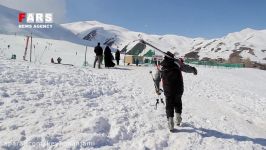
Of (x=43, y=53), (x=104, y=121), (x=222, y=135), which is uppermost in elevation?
(x=43, y=53)

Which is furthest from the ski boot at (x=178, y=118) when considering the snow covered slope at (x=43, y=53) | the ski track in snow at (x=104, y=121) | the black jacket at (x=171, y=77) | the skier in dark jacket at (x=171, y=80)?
the snow covered slope at (x=43, y=53)

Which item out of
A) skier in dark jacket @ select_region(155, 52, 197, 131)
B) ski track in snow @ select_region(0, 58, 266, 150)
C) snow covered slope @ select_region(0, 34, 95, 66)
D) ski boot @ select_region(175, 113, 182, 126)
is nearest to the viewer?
ski track in snow @ select_region(0, 58, 266, 150)

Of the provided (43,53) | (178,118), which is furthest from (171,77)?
(43,53)

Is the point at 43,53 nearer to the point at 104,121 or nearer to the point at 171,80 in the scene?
the point at 104,121

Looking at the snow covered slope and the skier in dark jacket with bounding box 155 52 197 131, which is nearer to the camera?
the skier in dark jacket with bounding box 155 52 197 131

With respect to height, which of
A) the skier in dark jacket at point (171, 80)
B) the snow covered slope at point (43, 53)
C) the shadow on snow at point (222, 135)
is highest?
the snow covered slope at point (43, 53)

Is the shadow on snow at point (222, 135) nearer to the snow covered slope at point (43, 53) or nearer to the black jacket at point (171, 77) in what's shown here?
the black jacket at point (171, 77)

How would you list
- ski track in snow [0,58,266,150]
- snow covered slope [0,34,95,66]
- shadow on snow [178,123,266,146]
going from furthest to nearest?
snow covered slope [0,34,95,66] → shadow on snow [178,123,266,146] → ski track in snow [0,58,266,150]

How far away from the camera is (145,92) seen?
15.1 meters

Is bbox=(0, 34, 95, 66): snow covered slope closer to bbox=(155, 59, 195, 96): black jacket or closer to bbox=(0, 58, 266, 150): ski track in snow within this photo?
bbox=(0, 58, 266, 150): ski track in snow

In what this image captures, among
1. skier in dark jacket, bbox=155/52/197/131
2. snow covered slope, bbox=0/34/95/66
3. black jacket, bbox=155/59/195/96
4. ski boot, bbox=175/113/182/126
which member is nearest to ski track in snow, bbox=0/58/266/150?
ski boot, bbox=175/113/182/126

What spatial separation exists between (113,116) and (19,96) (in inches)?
131

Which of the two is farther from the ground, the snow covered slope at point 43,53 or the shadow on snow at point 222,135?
the snow covered slope at point 43,53

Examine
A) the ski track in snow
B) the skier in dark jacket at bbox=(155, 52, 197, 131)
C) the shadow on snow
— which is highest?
the skier in dark jacket at bbox=(155, 52, 197, 131)
